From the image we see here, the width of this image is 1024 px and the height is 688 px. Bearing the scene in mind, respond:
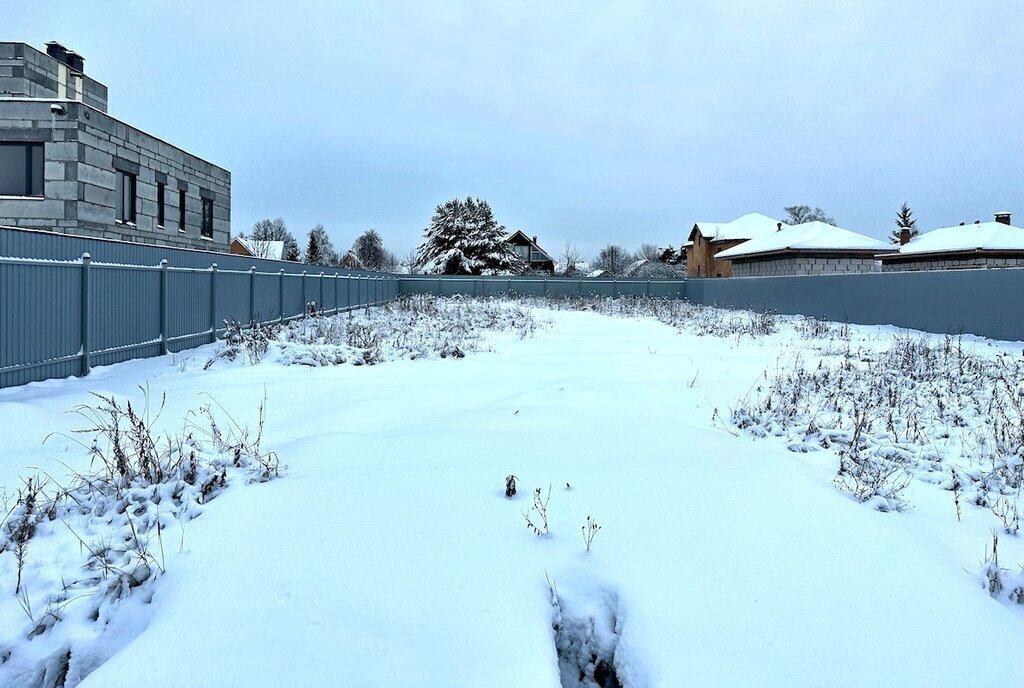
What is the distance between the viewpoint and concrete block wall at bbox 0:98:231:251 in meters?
16.7

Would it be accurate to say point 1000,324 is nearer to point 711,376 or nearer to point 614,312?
point 711,376

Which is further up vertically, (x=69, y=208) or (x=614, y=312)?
(x=69, y=208)

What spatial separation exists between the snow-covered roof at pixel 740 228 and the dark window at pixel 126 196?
44.3 metres

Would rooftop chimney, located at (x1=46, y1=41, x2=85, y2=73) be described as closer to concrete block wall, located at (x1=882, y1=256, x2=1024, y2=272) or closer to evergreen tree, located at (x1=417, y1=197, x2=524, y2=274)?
evergreen tree, located at (x1=417, y1=197, x2=524, y2=274)

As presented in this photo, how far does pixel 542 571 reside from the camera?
3.19m

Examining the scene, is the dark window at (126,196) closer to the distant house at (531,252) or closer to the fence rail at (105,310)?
the fence rail at (105,310)

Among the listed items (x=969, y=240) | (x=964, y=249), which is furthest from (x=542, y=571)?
(x=969, y=240)

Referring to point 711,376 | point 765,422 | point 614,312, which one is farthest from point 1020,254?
point 765,422

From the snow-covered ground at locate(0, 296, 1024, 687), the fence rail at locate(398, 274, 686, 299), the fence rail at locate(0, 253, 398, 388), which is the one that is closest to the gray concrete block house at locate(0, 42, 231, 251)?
the fence rail at locate(0, 253, 398, 388)

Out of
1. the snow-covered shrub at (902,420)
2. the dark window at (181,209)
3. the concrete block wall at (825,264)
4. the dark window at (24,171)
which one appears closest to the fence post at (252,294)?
the dark window at (24,171)

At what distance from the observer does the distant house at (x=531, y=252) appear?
6931cm

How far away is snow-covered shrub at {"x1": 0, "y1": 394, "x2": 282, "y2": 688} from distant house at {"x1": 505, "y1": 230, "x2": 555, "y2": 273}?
64982 mm

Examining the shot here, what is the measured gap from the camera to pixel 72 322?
25.9ft

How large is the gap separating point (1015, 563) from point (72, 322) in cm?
939
